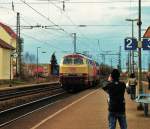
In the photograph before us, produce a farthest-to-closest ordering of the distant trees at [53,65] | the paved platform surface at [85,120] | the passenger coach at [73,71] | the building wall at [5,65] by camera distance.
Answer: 1. the distant trees at [53,65]
2. the building wall at [5,65]
3. the passenger coach at [73,71]
4. the paved platform surface at [85,120]

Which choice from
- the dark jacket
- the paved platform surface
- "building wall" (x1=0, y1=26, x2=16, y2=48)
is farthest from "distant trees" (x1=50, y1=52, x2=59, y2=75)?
the dark jacket

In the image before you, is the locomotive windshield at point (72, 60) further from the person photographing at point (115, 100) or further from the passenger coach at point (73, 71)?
the person photographing at point (115, 100)

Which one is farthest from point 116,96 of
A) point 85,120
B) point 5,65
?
point 5,65

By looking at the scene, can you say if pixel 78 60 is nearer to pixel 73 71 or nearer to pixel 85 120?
pixel 73 71

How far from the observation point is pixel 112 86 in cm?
1239

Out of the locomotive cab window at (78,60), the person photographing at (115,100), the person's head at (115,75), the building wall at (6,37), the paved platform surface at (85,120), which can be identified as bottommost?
the paved platform surface at (85,120)

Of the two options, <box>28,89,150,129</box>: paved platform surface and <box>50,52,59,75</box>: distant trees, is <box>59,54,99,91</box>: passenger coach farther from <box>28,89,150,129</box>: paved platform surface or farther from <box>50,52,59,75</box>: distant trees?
<box>50,52,59,75</box>: distant trees

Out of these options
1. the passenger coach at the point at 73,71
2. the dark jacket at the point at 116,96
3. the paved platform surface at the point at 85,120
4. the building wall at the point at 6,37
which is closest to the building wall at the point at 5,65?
the building wall at the point at 6,37

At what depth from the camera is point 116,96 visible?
12391 mm

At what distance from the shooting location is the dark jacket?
1232 centimetres

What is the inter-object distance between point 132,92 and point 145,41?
4.61 m

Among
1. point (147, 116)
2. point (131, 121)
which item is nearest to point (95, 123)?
point (131, 121)

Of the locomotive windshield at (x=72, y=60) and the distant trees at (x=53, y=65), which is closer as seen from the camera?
the locomotive windshield at (x=72, y=60)

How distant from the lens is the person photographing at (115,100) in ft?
40.4
